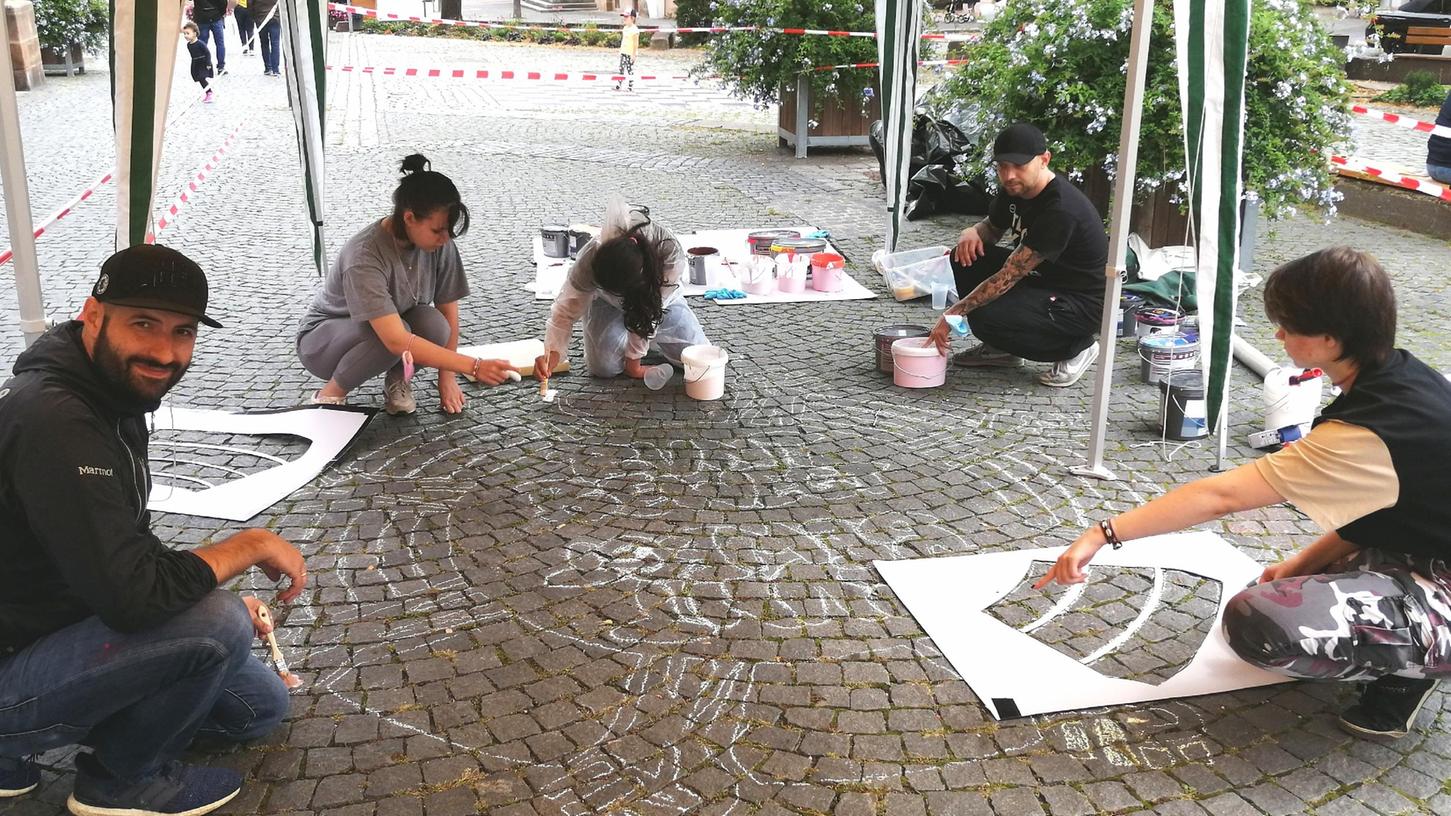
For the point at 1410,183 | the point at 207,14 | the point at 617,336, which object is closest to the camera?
the point at 617,336

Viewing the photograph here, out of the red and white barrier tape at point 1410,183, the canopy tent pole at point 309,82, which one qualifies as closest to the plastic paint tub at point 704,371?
the canopy tent pole at point 309,82

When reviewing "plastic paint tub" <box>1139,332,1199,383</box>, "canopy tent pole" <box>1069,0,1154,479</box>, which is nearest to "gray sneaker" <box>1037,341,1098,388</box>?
"plastic paint tub" <box>1139,332,1199,383</box>

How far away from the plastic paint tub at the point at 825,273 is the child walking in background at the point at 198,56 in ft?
32.9

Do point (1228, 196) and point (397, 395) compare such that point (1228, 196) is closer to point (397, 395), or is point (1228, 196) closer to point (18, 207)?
point (397, 395)

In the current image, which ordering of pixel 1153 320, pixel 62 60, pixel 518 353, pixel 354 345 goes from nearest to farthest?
pixel 354 345 → pixel 518 353 → pixel 1153 320 → pixel 62 60

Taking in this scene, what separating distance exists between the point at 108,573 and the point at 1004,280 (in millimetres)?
3939

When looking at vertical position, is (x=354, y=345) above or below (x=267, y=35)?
below

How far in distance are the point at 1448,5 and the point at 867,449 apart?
17361mm

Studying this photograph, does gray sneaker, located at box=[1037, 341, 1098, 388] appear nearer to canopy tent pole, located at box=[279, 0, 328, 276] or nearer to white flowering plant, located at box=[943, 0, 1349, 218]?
white flowering plant, located at box=[943, 0, 1349, 218]

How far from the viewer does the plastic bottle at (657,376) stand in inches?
207

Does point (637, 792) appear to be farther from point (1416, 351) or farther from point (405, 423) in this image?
point (1416, 351)

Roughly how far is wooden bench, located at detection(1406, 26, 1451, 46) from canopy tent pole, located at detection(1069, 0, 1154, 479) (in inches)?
566

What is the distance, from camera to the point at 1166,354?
5.24m

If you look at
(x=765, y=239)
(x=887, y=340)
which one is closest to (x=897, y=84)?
(x=765, y=239)
